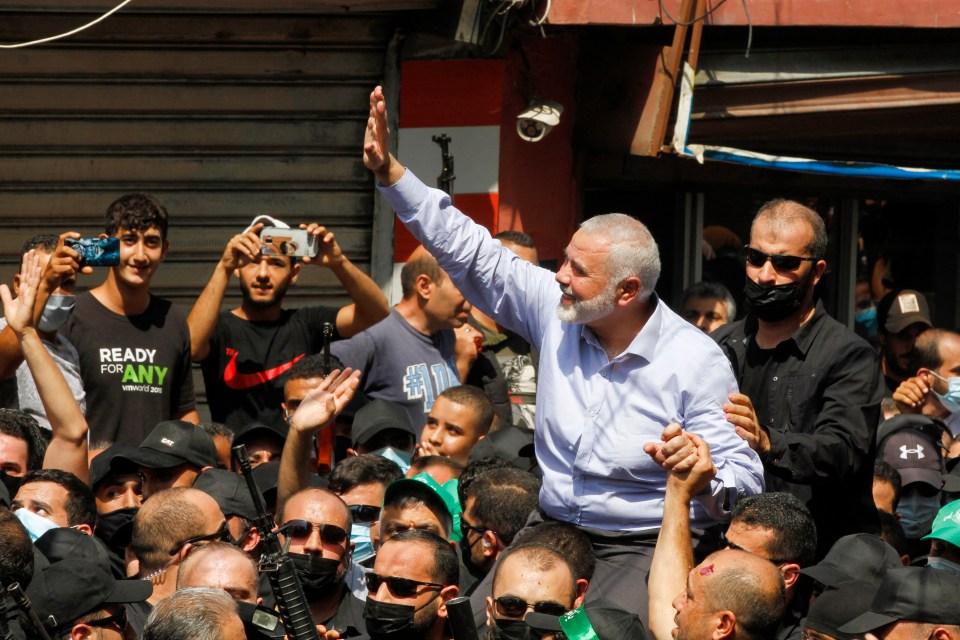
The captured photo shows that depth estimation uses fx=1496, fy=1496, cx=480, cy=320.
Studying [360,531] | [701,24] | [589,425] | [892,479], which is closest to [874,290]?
[701,24]

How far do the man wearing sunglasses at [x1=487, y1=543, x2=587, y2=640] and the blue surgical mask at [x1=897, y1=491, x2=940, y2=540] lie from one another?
2335 millimetres

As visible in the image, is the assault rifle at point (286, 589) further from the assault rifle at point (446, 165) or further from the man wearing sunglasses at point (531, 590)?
the assault rifle at point (446, 165)

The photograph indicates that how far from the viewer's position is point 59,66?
8.63 metres

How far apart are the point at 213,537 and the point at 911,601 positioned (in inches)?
96.3

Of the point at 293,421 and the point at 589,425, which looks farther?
the point at 293,421

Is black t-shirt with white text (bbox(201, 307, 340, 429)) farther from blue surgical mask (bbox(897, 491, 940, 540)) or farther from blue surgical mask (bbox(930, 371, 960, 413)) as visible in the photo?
blue surgical mask (bbox(930, 371, 960, 413))

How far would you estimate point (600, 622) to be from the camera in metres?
4.13

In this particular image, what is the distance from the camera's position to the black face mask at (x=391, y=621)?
15.6 feet

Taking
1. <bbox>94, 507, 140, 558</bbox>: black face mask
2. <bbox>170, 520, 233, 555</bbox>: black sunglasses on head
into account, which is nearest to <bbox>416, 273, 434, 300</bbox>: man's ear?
<bbox>94, 507, 140, 558</bbox>: black face mask

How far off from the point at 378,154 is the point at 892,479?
2.67 meters

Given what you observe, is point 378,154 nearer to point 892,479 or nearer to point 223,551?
point 223,551

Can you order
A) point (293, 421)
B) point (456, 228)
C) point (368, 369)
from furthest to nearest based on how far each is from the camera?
1. point (368, 369)
2. point (293, 421)
3. point (456, 228)

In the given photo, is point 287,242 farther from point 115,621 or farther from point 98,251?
point 115,621

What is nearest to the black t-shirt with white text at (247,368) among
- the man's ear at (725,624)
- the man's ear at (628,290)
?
the man's ear at (628,290)
